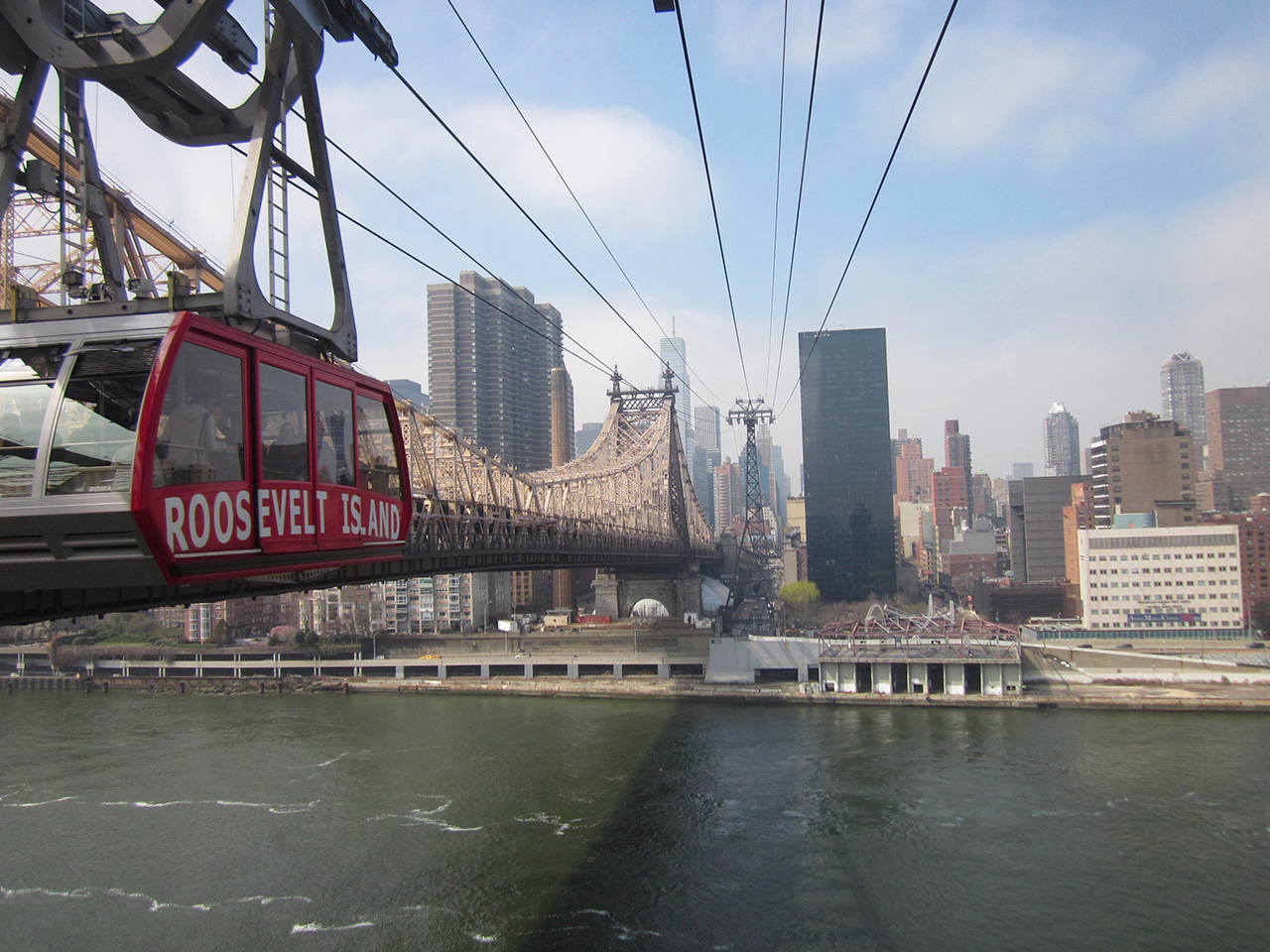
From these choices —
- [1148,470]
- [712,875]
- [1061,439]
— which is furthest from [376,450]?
[1061,439]

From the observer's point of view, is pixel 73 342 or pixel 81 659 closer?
pixel 73 342

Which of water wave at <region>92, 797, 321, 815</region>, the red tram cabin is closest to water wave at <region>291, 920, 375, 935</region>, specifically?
water wave at <region>92, 797, 321, 815</region>

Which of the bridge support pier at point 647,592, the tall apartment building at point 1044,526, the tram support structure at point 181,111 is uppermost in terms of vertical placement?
the tram support structure at point 181,111

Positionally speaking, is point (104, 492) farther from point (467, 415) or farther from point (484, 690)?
point (467, 415)

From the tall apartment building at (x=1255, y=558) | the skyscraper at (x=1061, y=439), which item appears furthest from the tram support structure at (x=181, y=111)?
the skyscraper at (x=1061, y=439)

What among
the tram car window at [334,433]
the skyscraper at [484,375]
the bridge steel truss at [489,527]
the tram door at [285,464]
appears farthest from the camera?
the skyscraper at [484,375]

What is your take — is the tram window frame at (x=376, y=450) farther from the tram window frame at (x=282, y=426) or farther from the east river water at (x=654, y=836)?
the east river water at (x=654, y=836)

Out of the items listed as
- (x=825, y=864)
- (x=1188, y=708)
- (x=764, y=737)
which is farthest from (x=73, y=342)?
(x=1188, y=708)
